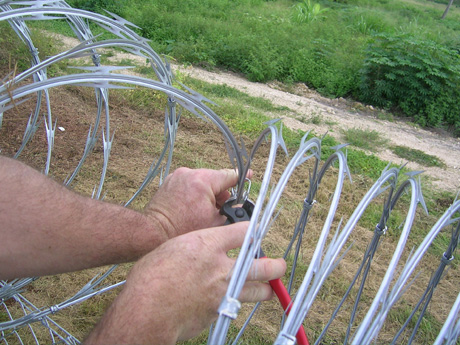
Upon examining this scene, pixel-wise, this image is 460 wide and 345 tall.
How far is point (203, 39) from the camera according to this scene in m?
7.50

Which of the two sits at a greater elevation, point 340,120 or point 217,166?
point 340,120

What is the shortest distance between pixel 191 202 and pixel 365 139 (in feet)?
12.5

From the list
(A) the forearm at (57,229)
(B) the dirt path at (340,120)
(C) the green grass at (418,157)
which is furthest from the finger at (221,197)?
(C) the green grass at (418,157)

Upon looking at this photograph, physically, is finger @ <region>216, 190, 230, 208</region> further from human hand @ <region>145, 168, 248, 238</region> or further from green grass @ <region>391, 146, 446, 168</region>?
green grass @ <region>391, 146, 446, 168</region>

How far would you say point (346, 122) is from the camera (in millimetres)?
5457

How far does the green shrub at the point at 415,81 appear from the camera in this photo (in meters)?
6.19

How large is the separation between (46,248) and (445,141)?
5533 mm

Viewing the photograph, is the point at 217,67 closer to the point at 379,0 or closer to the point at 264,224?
the point at 264,224

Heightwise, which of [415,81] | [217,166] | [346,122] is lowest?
[217,166]

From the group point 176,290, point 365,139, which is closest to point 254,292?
point 176,290

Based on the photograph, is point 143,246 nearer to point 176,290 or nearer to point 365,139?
point 176,290

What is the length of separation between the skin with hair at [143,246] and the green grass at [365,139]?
11.2 ft

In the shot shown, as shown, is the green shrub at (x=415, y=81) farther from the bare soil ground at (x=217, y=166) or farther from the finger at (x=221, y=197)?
the finger at (x=221, y=197)

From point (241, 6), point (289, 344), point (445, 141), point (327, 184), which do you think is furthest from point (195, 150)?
point (241, 6)
